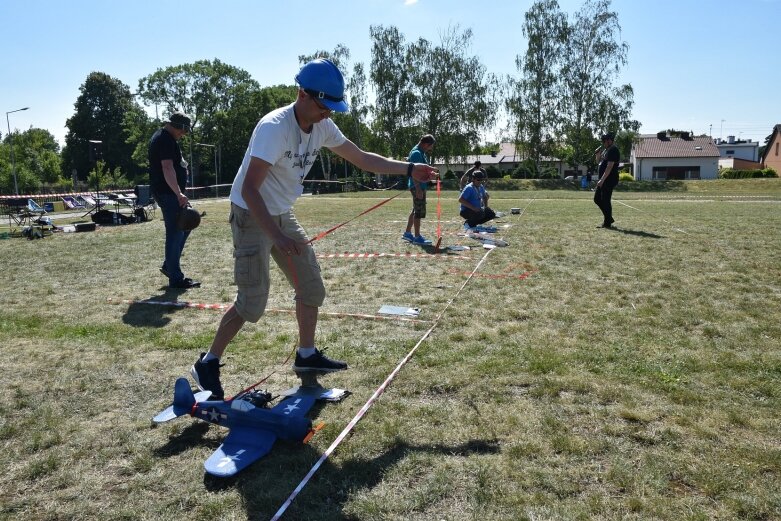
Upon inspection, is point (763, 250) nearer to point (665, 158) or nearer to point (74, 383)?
point (74, 383)

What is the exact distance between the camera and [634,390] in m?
3.62

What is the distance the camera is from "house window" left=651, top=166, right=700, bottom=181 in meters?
68.7

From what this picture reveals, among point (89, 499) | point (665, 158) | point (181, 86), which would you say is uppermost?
point (181, 86)

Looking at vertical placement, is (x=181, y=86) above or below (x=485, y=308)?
above

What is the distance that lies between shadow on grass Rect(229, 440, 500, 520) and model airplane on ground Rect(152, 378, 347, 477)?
71 mm

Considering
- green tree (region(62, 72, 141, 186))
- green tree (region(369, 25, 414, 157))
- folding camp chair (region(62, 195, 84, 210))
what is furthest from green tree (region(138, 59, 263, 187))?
folding camp chair (region(62, 195, 84, 210))

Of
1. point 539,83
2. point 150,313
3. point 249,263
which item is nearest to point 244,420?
point 249,263

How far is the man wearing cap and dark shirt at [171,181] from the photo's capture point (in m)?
6.83

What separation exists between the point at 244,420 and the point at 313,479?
589 millimetres

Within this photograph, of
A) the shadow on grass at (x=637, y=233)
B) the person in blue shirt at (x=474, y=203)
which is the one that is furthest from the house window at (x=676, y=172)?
the person in blue shirt at (x=474, y=203)

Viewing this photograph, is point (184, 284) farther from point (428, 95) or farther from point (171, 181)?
point (428, 95)

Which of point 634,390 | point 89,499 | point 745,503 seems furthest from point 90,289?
point 745,503

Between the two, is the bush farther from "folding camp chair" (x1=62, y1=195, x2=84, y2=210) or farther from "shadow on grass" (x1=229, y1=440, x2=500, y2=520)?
"shadow on grass" (x1=229, y1=440, x2=500, y2=520)

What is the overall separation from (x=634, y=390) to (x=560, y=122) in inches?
1927
